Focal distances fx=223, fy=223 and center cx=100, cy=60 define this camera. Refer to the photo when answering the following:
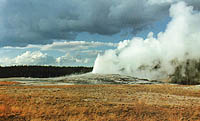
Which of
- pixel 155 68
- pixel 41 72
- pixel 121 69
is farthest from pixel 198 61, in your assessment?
pixel 41 72

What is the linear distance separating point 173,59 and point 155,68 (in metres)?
11.7

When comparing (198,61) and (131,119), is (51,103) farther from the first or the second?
(198,61)

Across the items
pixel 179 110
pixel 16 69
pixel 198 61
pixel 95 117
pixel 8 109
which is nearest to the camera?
pixel 95 117

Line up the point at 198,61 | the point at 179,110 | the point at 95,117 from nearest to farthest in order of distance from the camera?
the point at 95,117 < the point at 179,110 < the point at 198,61

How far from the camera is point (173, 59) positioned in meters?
102

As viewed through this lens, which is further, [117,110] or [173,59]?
[173,59]

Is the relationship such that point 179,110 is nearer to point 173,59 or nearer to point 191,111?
point 191,111

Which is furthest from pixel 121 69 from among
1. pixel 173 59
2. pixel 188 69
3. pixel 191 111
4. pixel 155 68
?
pixel 191 111

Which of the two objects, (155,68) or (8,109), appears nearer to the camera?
(8,109)

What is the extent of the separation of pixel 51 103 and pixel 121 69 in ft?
263

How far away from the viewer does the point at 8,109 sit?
1627 centimetres

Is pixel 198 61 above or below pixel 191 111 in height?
above

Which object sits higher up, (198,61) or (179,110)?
(198,61)

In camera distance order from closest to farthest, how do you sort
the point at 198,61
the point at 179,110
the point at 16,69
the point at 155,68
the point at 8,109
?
the point at 8,109 → the point at 179,110 → the point at 155,68 → the point at 198,61 → the point at 16,69
